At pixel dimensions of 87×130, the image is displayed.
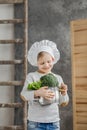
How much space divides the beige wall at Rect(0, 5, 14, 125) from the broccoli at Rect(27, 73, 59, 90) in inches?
50.4

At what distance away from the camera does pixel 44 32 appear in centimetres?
302

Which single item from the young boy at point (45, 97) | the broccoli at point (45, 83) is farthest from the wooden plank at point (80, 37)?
the broccoli at point (45, 83)

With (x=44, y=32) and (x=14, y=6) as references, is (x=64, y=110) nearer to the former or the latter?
(x=44, y=32)

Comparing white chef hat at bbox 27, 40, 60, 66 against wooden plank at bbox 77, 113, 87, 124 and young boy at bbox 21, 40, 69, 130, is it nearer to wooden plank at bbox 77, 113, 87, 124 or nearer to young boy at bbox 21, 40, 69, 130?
young boy at bbox 21, 40, 69, 130

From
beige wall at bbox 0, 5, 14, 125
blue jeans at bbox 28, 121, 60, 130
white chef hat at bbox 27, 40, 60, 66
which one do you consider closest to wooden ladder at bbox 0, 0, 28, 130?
beige wall at bbox 0, 5, 14, 125

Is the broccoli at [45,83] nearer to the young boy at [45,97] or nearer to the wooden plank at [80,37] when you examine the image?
the young boy at [45,97]

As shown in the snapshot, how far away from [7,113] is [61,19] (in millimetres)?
1158

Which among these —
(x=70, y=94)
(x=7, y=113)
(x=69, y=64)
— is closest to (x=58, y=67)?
(x=69, y=64)

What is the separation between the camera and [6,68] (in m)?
2.97

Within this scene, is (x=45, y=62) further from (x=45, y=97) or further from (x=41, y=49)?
(x=45, y=97)

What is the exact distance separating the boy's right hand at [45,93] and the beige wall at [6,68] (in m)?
1.32

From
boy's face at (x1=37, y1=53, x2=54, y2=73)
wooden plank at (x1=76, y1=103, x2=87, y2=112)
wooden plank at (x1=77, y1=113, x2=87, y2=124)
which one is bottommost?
wooden plank at (x1=77, y1=113, x2=87, y2=124)

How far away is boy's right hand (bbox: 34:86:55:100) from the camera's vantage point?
5.42 feet

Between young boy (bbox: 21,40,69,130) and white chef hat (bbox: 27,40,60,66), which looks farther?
white chef hat (bbox: 27,40,60,66)
